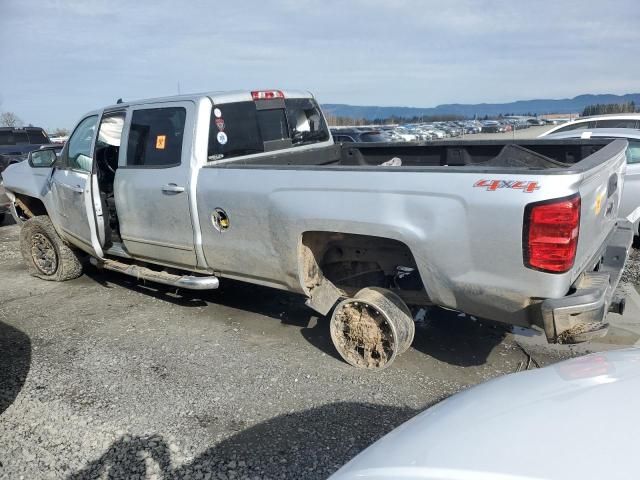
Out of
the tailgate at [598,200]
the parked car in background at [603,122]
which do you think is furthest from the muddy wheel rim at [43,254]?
the parked car in background at [603,122]

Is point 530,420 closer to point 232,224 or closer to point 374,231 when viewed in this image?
point 374,231

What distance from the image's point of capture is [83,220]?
545 centimetres

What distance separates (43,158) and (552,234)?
573 cm

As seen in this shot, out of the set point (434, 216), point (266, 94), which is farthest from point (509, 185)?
point (266, 94)

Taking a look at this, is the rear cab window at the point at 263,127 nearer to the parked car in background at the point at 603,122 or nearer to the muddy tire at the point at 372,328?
the muddy tire at the point at 372,328

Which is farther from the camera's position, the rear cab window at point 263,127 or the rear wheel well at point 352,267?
the rear cab window at point 263,127

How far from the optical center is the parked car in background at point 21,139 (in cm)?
1445

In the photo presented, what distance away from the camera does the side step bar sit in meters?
4.62

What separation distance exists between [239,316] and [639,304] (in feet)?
12.7

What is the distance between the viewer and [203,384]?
3.87 meters

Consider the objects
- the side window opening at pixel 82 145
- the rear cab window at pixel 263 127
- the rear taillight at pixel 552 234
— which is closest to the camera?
the rear taillight at pixel 552 234

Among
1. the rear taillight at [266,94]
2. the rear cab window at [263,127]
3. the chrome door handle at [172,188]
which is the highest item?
the rear taillight at [266,94]

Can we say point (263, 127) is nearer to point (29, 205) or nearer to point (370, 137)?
point (29, 205)

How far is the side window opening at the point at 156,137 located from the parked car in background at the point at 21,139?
1108cm
